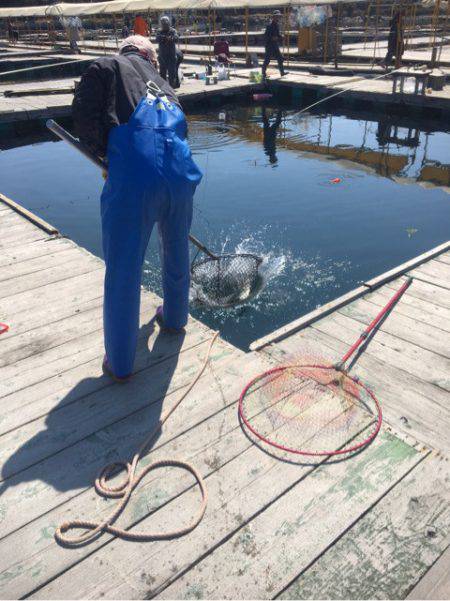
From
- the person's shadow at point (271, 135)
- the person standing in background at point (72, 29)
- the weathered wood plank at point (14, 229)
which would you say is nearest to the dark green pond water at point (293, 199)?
the person's shadow at point (271, 135)

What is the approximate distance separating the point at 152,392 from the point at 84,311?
125cm

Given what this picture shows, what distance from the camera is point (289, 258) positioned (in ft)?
20.9

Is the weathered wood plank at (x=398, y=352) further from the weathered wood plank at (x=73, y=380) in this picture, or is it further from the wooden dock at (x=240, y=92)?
the wooden dock at (x=240, y=92)

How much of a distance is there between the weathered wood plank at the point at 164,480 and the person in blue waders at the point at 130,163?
1.82 ft

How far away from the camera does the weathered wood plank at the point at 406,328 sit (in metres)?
3.48

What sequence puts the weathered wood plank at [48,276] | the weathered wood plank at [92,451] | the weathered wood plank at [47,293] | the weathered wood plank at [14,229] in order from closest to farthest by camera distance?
the weathered wood plank at [92,451], the weathered wood plank at [47,293], the weathered wood plank at [48,276], the weathered wood plank at [14,229]

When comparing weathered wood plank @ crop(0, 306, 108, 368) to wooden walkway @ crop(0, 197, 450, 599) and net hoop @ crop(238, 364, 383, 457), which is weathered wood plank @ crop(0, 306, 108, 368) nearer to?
wooden walkway @ crop(0, 197, 450, 599)

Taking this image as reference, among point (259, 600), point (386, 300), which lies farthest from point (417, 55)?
point (259, 600)

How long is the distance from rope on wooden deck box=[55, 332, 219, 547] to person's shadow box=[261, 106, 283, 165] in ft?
30.0

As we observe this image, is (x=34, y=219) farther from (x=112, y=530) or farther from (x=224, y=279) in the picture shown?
(x=112, y=530)

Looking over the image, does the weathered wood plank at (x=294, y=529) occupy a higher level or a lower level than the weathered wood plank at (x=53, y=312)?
lower

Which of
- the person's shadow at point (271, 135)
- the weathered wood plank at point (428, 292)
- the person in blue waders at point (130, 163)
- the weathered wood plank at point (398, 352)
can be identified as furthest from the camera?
the person's shadow at point (271, 135)

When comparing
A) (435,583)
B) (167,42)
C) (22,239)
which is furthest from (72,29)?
(435,583)

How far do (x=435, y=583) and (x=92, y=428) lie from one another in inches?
70.4
